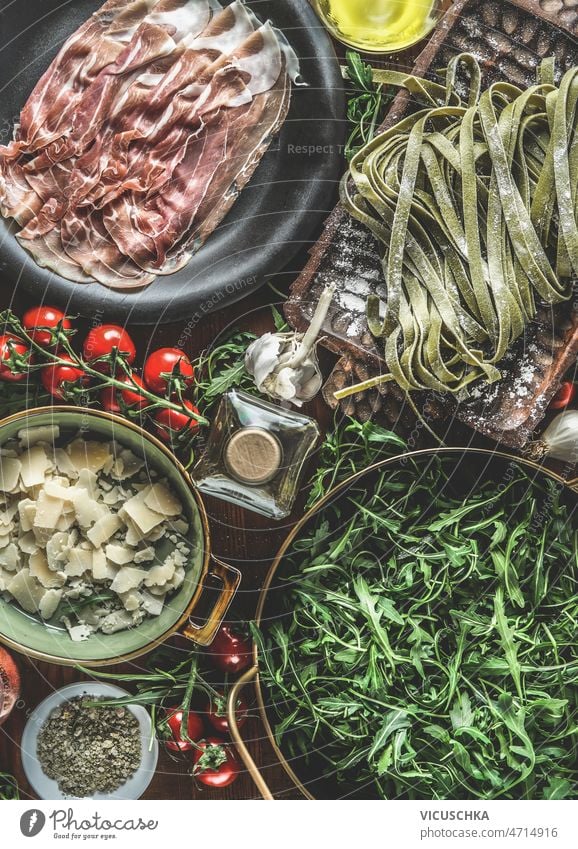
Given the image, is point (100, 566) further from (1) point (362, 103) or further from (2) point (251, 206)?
(1) point (362, 103)

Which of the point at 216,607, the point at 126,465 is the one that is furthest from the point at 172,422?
the point at 216,607

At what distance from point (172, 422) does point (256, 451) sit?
0.52 feet

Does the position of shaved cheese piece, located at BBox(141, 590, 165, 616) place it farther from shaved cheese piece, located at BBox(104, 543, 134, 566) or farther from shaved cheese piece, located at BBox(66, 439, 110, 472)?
shaved cheese piece, located at BBox(66, 439, 110, 472)

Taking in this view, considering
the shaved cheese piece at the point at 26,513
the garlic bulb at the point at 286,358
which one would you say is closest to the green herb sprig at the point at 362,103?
the garlic bulb at the point at 286,358

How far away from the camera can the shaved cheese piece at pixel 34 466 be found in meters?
1.18

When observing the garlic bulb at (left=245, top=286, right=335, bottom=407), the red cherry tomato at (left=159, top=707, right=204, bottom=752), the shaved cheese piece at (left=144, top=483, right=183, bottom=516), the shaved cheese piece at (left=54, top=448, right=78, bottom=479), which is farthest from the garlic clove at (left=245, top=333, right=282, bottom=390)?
the red cherry tomato at (left=159, top=707, right=204, bottom=752)

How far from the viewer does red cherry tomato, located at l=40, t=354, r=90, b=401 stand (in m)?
1.19

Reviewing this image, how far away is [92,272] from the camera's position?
1.21 metres

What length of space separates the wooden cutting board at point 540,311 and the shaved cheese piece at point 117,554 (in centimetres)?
45

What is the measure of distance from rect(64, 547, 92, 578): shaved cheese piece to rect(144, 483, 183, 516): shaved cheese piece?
0.13 meters

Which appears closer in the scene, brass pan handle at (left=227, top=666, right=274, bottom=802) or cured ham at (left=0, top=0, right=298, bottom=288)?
brass pan handle at (left=227, top=666, right=274, bottom=802)
